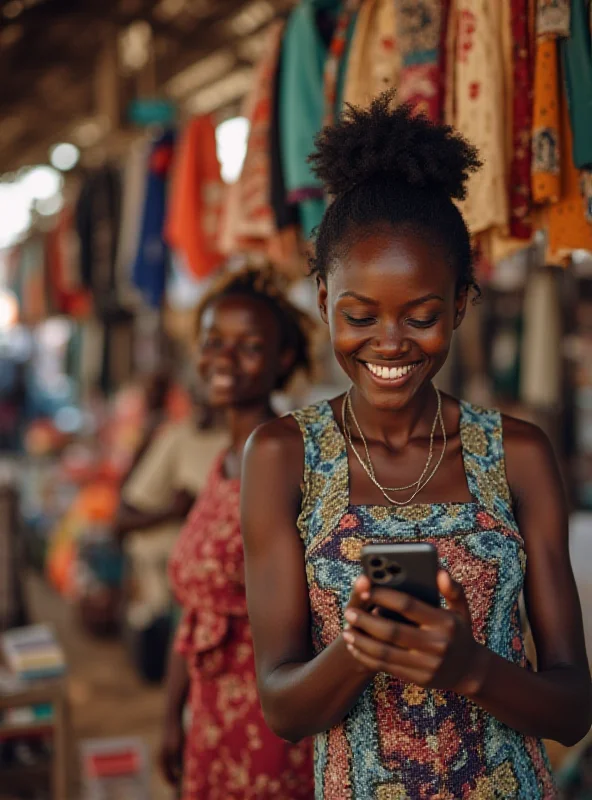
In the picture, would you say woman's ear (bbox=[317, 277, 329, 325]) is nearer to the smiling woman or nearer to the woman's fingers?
the smiling woman

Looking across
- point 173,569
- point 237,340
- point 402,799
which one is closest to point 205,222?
point 237,340

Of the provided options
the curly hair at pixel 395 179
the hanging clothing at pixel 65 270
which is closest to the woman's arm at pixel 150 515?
the curly hair at pixel 395 179

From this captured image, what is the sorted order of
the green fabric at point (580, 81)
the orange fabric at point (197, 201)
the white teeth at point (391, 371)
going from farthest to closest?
the orange fabric at point (197, 201), the green fabric at point (580, 81), the white teeth at point (391, 371)

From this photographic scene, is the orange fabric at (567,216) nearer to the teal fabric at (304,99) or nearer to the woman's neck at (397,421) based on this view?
the woman's neck at (397,421)

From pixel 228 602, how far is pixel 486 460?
2.26 ft

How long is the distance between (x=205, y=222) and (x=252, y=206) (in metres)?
0.95

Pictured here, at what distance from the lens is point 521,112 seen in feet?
5.68

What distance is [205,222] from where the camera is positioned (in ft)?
11.3

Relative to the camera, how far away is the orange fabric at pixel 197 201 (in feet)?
11.3

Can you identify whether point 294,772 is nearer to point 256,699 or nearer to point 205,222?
point 256,699

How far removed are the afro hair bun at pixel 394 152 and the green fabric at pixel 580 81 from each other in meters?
0.44

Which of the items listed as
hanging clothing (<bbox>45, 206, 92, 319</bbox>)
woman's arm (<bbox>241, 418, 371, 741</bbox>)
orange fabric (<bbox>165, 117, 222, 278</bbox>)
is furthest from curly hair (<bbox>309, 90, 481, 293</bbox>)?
hanging clothing (<bbox>45, 206, 92, 319</bbox>)

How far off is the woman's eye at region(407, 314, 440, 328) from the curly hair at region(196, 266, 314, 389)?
803 millimetres

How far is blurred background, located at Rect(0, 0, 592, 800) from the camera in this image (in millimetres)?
1741
